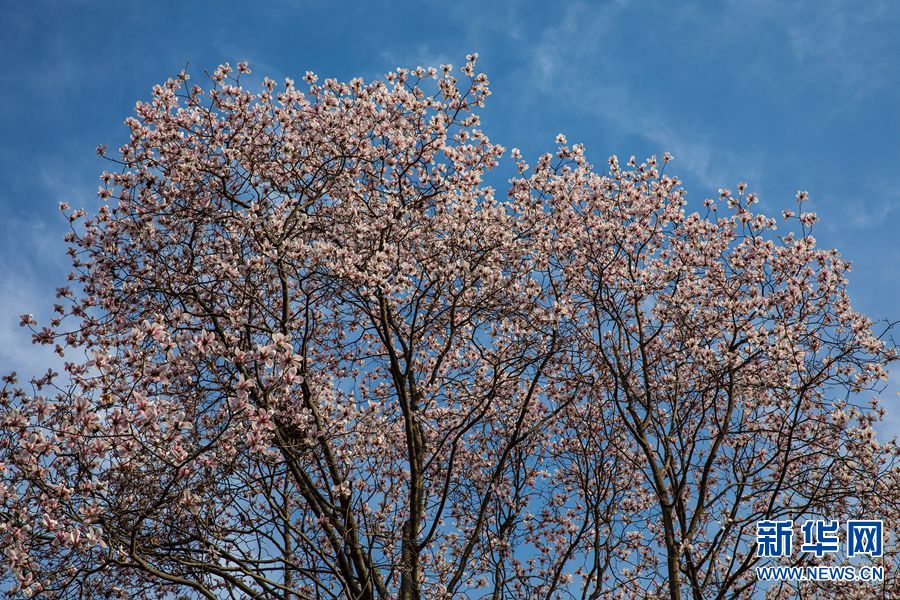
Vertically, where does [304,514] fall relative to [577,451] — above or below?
below

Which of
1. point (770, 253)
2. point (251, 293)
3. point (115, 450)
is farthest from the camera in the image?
point (770, 253)

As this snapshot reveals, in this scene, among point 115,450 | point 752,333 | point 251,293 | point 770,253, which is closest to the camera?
point 115,450

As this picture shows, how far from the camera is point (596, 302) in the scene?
10750mm

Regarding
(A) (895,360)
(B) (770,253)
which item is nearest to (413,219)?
(B) (770,253)

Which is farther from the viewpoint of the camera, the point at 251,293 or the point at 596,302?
the point at 596,302

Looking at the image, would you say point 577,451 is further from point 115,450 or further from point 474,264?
point 115,450

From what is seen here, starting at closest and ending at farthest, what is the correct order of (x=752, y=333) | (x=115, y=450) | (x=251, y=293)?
(x=115, y=450), (x=251, y=293), (x=752, y=333)

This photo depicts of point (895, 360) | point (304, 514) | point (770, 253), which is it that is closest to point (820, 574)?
point (895, 360)

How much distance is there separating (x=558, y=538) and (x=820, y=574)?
12.4 ft

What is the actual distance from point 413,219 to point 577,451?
4.62 meters

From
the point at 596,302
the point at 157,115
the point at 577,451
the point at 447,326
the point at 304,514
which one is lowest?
the point at 304,514

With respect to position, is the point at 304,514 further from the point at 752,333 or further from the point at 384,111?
the point at 752,333

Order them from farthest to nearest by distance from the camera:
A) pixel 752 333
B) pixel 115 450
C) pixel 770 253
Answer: pixel 770 253, pixel 752 333, pixel 115 450

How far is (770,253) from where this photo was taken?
11438 mm
